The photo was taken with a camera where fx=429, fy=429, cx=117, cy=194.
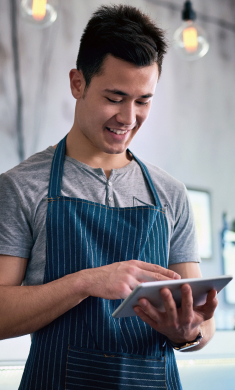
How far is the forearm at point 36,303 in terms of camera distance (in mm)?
1109

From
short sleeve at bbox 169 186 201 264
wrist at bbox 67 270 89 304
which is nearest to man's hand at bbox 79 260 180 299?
wrist at bbox 67 270 89 304

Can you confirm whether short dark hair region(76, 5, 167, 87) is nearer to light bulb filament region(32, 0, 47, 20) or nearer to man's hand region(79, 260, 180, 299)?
man's hand region(79, 260, 180, 299)

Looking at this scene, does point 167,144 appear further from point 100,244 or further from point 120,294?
point 120,294

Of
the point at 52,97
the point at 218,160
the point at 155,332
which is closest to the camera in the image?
the point at 155,332

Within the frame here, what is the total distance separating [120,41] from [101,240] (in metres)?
0.60

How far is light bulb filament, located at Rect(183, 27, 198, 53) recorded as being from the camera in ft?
8.85

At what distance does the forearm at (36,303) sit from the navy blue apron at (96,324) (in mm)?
69

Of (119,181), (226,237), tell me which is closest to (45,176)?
(119,181)

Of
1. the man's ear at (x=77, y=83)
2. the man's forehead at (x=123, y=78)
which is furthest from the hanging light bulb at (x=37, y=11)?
the man's forehead at (x=123, y=78)

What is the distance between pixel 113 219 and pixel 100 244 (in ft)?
0.28

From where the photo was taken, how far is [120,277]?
1077 millimetres

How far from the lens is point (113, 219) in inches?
50.8

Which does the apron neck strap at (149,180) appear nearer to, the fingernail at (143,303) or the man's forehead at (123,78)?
the man's forehead at (123,78)

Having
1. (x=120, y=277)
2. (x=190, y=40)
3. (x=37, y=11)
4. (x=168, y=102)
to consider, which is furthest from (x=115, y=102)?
(x=168, y=102)
